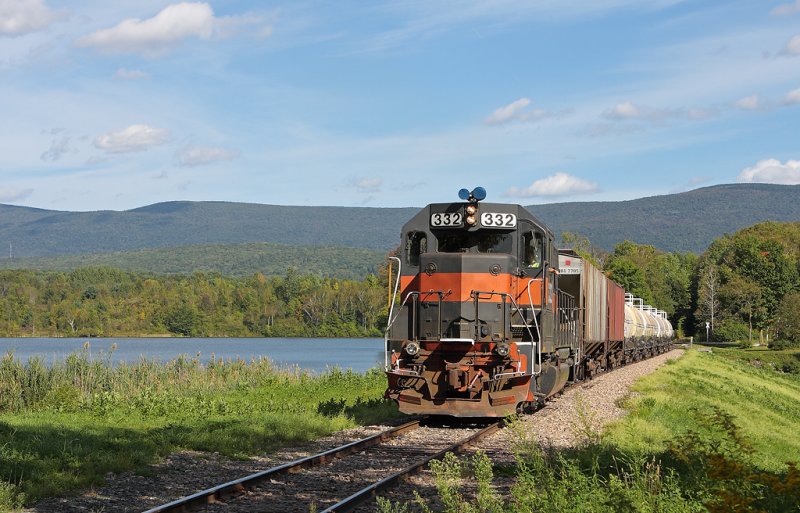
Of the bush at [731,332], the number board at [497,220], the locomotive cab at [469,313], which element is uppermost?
the number board at [497,220]

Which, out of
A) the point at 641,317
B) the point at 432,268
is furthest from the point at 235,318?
the point at 432,268

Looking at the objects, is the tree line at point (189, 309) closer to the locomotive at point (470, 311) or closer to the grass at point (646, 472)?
the grass at point (646, 472)

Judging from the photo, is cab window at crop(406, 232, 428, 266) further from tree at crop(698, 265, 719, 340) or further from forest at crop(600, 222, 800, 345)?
tree at crop(698, 265, 719, 340)

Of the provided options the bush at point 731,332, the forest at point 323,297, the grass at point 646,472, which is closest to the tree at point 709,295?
the forest at point 323,297

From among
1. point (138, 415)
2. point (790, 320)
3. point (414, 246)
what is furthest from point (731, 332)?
point (138, 415)

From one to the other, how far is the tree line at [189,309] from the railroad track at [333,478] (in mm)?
136252

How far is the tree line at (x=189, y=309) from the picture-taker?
157m

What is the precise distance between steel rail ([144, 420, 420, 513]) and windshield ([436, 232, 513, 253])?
144 inches

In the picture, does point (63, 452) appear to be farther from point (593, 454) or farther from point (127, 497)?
point (593, 454)

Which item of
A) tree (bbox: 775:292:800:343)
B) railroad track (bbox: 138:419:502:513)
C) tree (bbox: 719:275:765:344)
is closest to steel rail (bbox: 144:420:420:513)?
railroad track (bbox: 138:419:502:513)

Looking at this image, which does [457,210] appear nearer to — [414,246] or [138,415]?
[414,246]

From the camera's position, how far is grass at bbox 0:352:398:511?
11.7m

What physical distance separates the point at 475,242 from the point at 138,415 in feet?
24.5

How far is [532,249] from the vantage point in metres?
17.3
